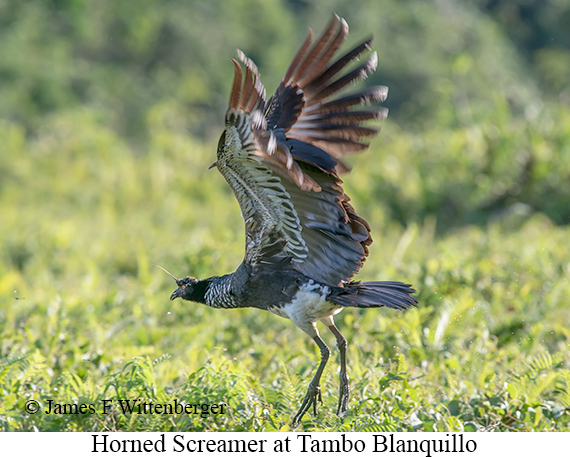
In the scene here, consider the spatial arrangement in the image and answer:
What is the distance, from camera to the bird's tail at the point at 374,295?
11.9 ft

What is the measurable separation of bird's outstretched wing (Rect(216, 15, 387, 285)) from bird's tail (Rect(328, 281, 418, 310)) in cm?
16

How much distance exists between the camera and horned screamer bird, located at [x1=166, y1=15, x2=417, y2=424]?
356 cm

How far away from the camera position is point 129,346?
16.8 ft

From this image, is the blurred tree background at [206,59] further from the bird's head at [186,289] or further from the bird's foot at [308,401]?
the bird's foot at [308,401]

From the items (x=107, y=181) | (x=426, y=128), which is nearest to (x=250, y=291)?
(x=107, y=181)

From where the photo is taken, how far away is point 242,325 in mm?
5531

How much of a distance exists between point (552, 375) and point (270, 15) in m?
11.5

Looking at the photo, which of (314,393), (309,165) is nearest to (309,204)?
(309,165)

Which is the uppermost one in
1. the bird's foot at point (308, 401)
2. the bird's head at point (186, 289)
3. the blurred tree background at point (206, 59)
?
the blurred tree background at point (206, 59)

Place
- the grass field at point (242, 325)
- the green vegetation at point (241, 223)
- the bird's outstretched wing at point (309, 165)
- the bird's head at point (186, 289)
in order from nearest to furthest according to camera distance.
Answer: the bird's outstretched wing at point (309, 165) → the grass field at point (242, 325) → the green vegetation at point (241, 223) → the bird's head at point (186, 289)

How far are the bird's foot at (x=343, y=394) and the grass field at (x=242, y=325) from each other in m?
0.04

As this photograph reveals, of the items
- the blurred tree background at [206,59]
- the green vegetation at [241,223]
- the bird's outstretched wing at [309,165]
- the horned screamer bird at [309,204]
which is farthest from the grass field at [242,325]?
the blurred tree background at [206,59]

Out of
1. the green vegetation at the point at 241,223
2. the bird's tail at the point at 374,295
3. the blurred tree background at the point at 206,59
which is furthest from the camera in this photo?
the blurred tree background at the point at 206,59
